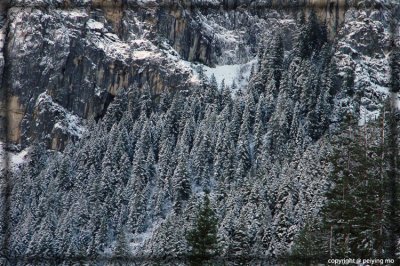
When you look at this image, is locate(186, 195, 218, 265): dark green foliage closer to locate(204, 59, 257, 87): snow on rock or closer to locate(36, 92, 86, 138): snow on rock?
locate(36, 92, 86, 138): snow on rock

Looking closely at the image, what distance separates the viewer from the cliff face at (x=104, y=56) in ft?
301

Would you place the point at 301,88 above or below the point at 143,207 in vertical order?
above

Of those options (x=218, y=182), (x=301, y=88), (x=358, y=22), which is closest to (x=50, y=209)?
(x=218, y=182)

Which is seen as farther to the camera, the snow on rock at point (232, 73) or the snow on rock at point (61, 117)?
the snow on rock at point (232, 73)

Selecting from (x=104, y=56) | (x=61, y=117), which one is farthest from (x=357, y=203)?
(x=104, y=56)

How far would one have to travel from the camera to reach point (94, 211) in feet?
216

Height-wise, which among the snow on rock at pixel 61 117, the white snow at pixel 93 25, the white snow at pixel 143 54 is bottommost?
the snow on rock at pixel 61 117

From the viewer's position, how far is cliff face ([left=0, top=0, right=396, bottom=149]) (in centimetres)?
9162

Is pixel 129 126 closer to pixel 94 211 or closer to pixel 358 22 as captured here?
pixel 94 211

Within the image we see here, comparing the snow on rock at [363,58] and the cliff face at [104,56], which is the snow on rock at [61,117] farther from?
the snow on rock at [363,58]

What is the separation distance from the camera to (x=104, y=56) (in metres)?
102

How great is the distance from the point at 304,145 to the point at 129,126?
2432 centimetres

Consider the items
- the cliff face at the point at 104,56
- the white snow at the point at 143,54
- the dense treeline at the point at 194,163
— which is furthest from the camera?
the white snow at the point at 143,54

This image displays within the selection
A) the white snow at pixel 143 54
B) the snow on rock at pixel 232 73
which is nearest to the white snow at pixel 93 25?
the white snow at pixel 143 54
